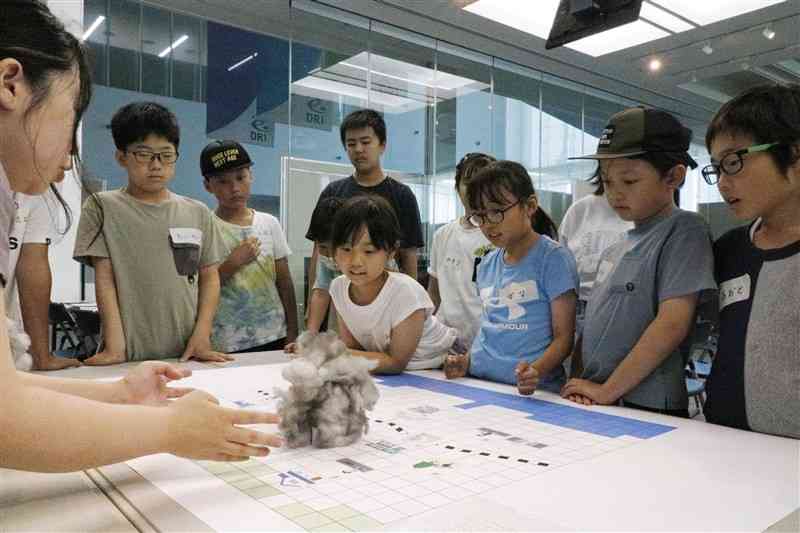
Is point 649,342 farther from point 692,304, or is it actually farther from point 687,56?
point 687,56

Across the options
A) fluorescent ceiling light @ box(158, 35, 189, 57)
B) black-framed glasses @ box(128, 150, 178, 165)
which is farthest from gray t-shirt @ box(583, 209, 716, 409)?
fluorescent ceiling light @ box(158, 35, 189, 57)

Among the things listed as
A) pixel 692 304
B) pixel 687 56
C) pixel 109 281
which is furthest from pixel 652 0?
pixel 109 281

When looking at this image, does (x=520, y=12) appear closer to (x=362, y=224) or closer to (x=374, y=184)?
(x=374, y=184)

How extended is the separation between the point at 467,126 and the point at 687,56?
6.79 ft

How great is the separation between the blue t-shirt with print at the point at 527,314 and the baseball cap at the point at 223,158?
1203 millimetres

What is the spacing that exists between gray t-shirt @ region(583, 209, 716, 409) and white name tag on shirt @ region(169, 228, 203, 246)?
4.29 ft

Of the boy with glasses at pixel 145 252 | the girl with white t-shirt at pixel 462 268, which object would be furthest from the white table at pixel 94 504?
the girl with white t-shirt at pixel 462 268

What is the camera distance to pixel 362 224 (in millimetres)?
1552

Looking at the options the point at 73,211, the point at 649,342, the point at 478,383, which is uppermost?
the point at 73,211

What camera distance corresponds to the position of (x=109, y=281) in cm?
181

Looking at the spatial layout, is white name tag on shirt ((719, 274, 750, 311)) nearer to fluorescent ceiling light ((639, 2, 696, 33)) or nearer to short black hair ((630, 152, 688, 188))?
short black hair ((630, 152, 688, 188))

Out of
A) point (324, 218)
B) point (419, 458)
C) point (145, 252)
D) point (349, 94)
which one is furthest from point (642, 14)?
point (419, 458)

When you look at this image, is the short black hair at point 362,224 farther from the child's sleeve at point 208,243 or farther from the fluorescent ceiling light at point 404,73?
the fluorescent ceiling light at point 404,73

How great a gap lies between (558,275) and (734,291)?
0.42 meters
